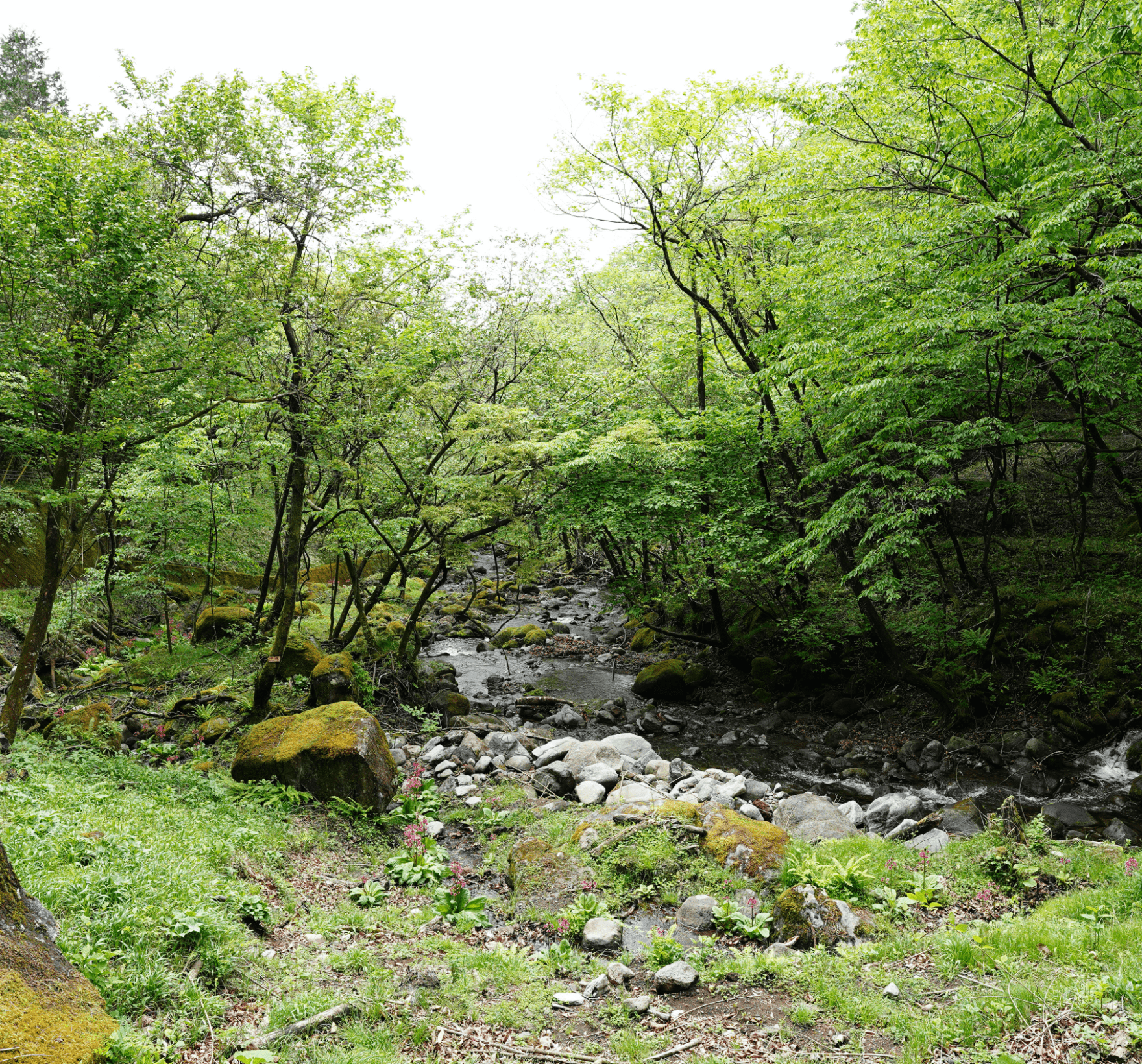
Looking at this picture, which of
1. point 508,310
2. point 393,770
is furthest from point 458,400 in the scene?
point 393,770

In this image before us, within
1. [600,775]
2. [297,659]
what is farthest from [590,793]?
[297,659]

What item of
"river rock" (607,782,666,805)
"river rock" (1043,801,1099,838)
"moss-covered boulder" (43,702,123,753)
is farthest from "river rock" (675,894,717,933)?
"moss-covered boulder" (43,702,123,753)

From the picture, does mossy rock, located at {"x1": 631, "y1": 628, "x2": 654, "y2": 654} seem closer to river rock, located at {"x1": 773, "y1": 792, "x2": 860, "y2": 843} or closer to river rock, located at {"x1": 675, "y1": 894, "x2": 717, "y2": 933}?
river rock, located at {"x1": 773, "y1": 792, "x2": 860, "y2": 843}

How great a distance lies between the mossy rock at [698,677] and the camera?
15227 millimetres

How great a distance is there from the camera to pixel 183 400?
25.3ft

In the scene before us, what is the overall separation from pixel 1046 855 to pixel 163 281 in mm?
10678

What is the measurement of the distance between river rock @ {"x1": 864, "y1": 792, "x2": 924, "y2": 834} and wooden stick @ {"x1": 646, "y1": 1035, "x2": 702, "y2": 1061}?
5.10 metres

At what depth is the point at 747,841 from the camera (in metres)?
6.61

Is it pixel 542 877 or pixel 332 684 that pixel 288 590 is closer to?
pixel 332 684

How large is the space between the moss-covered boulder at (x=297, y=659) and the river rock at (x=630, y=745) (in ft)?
18.5

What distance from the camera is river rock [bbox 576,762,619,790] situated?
29.2ft

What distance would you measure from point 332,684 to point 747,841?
745 cm

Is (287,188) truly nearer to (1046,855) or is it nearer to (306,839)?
(306,839)

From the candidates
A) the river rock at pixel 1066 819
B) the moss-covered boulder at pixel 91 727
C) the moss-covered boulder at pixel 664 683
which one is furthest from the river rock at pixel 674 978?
the moss-covered boulder at pixel 664 683
